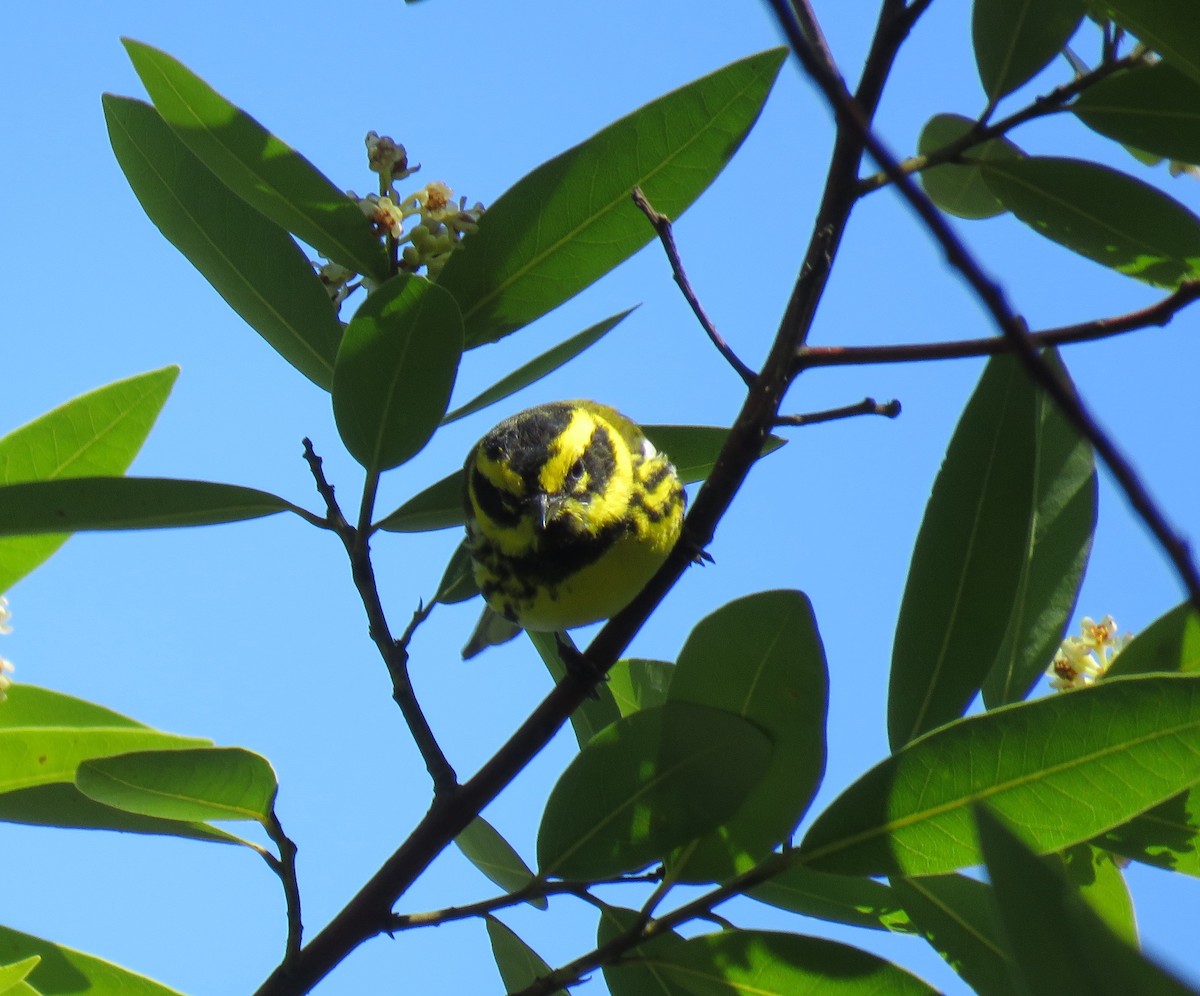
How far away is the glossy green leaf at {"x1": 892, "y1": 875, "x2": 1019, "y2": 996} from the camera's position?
1.80m

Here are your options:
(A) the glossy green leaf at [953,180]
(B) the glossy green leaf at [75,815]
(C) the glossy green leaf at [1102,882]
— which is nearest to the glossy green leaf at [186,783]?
(B) the glossy green leaf at [75,815]

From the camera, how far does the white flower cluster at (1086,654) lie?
7.74 ft

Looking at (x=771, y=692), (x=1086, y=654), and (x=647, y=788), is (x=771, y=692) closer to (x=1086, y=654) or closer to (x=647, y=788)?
(x=647, y=788)

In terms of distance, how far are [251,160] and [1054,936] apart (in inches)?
74.7

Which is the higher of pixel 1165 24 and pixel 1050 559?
pixel 1165 24

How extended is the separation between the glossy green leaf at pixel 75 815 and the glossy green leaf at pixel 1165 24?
187 cm

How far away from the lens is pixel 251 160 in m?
2.25

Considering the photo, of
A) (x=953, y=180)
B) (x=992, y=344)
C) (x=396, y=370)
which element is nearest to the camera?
(x=992, y=344)

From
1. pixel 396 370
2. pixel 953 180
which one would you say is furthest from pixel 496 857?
pixel 953 180

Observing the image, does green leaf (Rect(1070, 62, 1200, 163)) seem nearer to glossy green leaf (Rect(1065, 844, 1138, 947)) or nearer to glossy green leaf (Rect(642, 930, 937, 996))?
glossy green leaf (Rect(1065, 844, 1138, 947))

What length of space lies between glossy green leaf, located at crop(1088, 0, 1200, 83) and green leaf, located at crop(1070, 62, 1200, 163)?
1.07 ft

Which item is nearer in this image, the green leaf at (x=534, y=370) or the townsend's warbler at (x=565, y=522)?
the green leaf at (x=534, y=370)

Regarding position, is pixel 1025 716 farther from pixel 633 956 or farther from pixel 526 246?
pixel 526 246

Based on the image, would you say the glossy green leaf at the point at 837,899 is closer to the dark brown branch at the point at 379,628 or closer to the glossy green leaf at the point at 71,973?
the dark brown branch at the point at 379,628
